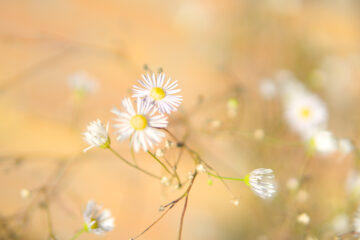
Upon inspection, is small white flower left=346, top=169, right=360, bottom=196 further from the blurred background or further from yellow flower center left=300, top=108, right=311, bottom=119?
yellow flower center left=300, top=108, right=311, bottom=119

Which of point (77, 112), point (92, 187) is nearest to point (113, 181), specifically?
point (92, 187)

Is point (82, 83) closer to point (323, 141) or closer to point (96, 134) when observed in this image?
point (96, 134)

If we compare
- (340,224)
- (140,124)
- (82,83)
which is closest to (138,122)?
(140,124)

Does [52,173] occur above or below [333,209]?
below

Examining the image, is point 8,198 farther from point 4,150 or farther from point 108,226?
point 108,226

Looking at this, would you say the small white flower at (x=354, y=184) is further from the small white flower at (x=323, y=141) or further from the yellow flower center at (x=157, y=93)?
the yellow flower center at (x=157, y=93)

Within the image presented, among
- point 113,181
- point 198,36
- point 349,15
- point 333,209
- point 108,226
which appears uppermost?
point 349,15
